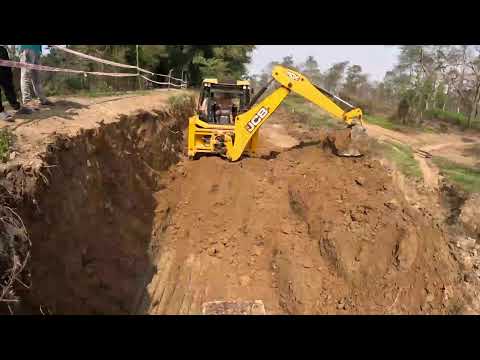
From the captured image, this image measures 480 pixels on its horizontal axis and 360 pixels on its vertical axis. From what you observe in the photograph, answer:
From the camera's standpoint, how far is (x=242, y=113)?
9320mm

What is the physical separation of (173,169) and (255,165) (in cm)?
Result: 240

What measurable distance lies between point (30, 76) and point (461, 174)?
9.76 m

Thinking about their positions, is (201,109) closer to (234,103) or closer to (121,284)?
(234,103)

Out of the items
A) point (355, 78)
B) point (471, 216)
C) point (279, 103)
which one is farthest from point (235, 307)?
point (355, 78)

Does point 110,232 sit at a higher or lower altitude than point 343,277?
higher

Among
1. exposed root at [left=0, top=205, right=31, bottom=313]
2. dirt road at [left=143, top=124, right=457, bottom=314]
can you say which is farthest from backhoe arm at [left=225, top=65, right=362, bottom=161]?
exposed root at [left=0, top=205, right=31, bottom=313]

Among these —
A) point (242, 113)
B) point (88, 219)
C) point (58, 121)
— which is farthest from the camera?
point (242, 113)

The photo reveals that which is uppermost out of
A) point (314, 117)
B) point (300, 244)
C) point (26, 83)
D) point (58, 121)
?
point (26, 83)

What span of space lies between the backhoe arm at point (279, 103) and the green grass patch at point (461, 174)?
2.60m

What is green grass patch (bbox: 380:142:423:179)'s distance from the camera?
30.0ft

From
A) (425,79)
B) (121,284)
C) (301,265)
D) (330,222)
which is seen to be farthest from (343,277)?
(425,79)

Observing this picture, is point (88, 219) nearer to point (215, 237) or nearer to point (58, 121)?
point (58, 121)

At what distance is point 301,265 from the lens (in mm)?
6902

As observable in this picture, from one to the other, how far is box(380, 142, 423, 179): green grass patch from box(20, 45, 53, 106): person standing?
8342mm
